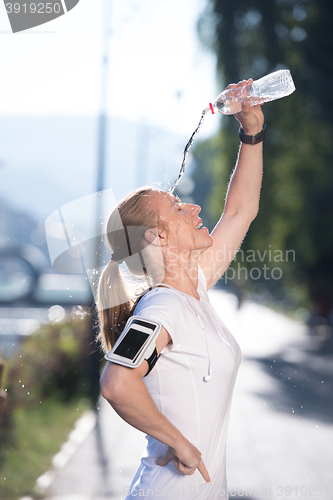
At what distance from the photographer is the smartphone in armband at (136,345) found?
1.31 metres

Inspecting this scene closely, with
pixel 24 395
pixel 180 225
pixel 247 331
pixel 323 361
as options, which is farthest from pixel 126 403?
pixel 247 331

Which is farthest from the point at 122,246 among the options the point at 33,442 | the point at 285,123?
the point at 285,123

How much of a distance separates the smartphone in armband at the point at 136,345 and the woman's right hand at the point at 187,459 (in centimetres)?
25

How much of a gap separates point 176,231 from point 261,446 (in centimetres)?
357

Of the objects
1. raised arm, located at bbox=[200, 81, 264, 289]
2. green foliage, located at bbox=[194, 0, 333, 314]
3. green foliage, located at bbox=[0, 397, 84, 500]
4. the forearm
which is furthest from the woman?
green foliage, located at bbox=[194, 0, 333, 314]

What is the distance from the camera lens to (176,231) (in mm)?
1734

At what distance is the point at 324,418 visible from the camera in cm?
580

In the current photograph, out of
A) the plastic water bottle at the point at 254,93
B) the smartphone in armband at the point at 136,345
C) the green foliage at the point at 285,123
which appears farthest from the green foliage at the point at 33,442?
the green foliage at the point at 285,123

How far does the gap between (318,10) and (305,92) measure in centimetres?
138

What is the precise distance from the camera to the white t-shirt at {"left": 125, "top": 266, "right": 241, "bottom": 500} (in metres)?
1.50

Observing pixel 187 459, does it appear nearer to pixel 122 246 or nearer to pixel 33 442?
pixel 122 246

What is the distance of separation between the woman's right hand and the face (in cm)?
60

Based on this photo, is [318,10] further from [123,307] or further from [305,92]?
[123,307]

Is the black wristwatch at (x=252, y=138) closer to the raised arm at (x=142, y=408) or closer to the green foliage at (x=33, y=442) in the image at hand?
the raised arm at (x=142, y=408)
